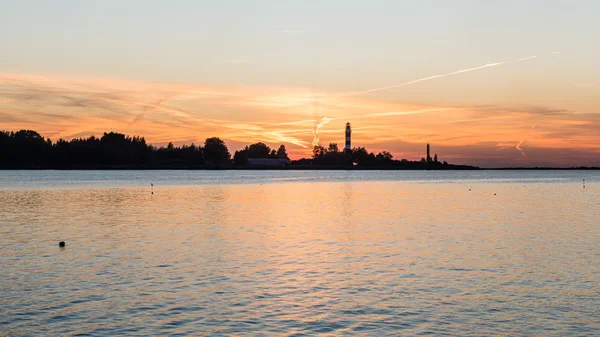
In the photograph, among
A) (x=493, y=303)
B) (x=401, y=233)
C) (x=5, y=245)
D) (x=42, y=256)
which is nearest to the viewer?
(x=493, y=303)

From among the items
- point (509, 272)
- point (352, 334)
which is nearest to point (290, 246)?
point (509, 272)

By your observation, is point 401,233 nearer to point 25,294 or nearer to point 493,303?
point 493,303

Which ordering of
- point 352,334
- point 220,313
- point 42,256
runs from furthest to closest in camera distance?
point 42,256
point 220,313
point 352,334

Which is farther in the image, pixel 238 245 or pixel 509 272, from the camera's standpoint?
pixel 238 245

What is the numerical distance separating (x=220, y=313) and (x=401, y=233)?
24.6 metres

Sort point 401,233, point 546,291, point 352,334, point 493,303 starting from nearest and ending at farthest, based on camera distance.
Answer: point 352,334
point 493,303
point 546,291
point 401,233

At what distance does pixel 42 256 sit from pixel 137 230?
12948 mm

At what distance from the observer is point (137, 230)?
1730 inches

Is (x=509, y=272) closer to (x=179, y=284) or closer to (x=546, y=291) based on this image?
(x=546, y=291)

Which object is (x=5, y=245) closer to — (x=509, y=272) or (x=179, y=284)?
(x=179, y=284)

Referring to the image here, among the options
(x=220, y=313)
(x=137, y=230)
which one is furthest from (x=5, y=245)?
(x=220, y=313)

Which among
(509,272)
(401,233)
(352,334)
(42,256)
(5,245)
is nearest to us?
(352,334)

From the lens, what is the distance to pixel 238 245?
36.0m

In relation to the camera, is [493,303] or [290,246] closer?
[493,303]
